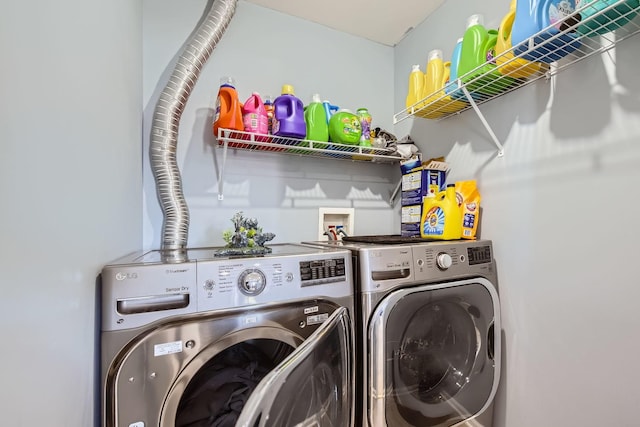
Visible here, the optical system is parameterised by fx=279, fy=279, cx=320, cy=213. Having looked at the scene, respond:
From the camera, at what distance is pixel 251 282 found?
0.86 metres

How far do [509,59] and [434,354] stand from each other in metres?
1.23

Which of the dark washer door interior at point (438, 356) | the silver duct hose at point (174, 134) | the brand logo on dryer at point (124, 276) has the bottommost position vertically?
the dark washer door interior at point (438, 356)

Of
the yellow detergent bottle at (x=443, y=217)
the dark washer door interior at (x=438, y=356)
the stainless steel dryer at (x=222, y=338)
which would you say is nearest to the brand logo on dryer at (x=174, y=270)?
the stainless steel dryer at (x=222, y=338)

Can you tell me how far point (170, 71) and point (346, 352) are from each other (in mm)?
1572

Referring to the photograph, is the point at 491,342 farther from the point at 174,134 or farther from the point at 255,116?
the point at 174,134

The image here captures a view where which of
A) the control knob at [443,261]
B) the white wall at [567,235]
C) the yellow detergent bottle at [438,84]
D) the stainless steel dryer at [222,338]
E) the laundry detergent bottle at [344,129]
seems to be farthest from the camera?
the laundry detergent bottle at [344,129]

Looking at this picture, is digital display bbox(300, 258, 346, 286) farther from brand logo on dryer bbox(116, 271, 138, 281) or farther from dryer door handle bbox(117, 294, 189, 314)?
brand logo on dryer bbox(116, 271, 138, 281)

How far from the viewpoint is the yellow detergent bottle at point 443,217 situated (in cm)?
139

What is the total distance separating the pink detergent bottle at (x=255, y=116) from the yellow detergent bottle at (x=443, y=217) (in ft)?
3.12

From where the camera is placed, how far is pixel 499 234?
4.41 feet

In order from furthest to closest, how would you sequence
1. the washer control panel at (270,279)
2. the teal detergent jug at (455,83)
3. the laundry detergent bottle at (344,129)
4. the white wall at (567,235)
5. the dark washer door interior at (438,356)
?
1. the laundry detergent bottle at (344,129)
2. the teal detergent jug at (455,83)
3. the dark washer door interior at (438,356)
4. the white wall at (567,235)
5. the washer control panel at (270,279)

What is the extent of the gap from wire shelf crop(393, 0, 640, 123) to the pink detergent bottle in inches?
31.2

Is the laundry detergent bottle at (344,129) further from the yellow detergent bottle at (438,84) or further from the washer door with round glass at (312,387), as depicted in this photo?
the washer door with round glass at (312,387)

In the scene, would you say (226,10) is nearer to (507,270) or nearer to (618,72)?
(618,72)
